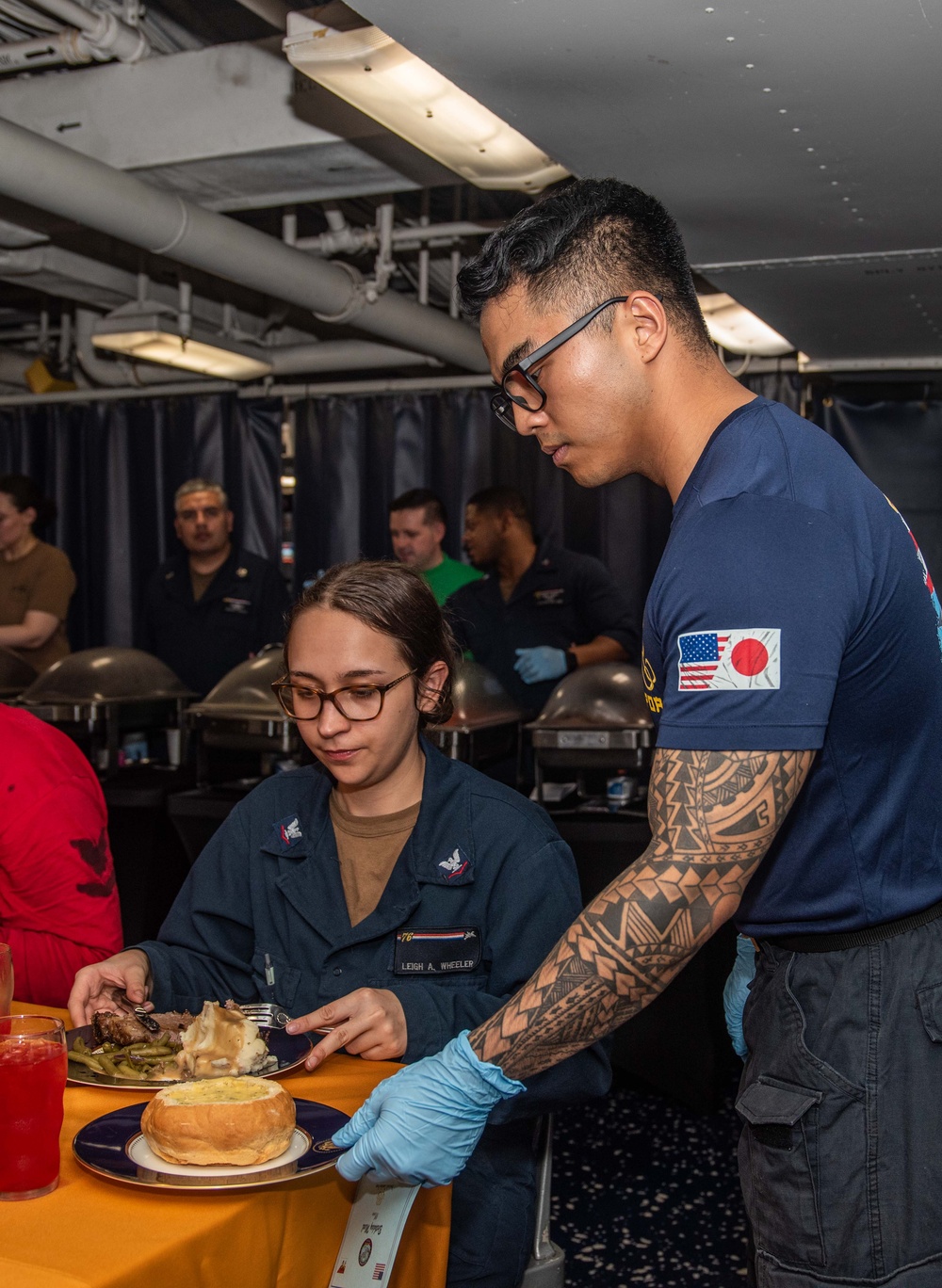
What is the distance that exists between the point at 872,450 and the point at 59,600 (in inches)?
139

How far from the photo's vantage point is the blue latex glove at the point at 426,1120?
1101 mm

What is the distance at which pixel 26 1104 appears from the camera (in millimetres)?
1073

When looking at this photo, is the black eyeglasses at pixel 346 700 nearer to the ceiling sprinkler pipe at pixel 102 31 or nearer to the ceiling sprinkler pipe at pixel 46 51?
the ceiling sprinkler pipe at pixel 102 31

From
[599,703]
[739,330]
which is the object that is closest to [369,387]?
[739,330]

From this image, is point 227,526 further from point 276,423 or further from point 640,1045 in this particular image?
point 640,1045

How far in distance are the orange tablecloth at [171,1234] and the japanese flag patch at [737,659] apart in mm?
585

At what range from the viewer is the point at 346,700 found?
1749 millimetres

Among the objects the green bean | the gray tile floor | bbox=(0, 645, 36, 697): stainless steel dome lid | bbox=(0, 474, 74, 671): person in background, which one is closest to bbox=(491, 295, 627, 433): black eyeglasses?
the green bean

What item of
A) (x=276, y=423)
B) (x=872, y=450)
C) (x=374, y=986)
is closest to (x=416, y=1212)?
(x=374, y=986)

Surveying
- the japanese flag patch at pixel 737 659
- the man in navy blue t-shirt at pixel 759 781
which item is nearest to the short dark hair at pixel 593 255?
the man in navy blue t-shirt at pixel 759 781

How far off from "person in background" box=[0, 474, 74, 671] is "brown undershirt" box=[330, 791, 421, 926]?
3.52 metres

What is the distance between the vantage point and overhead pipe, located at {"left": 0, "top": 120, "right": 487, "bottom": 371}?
316 centimetres

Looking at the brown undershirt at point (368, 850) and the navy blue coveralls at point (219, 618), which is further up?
the navy blue coveralls at point (219, 618)

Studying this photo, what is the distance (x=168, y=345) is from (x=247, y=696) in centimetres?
188
